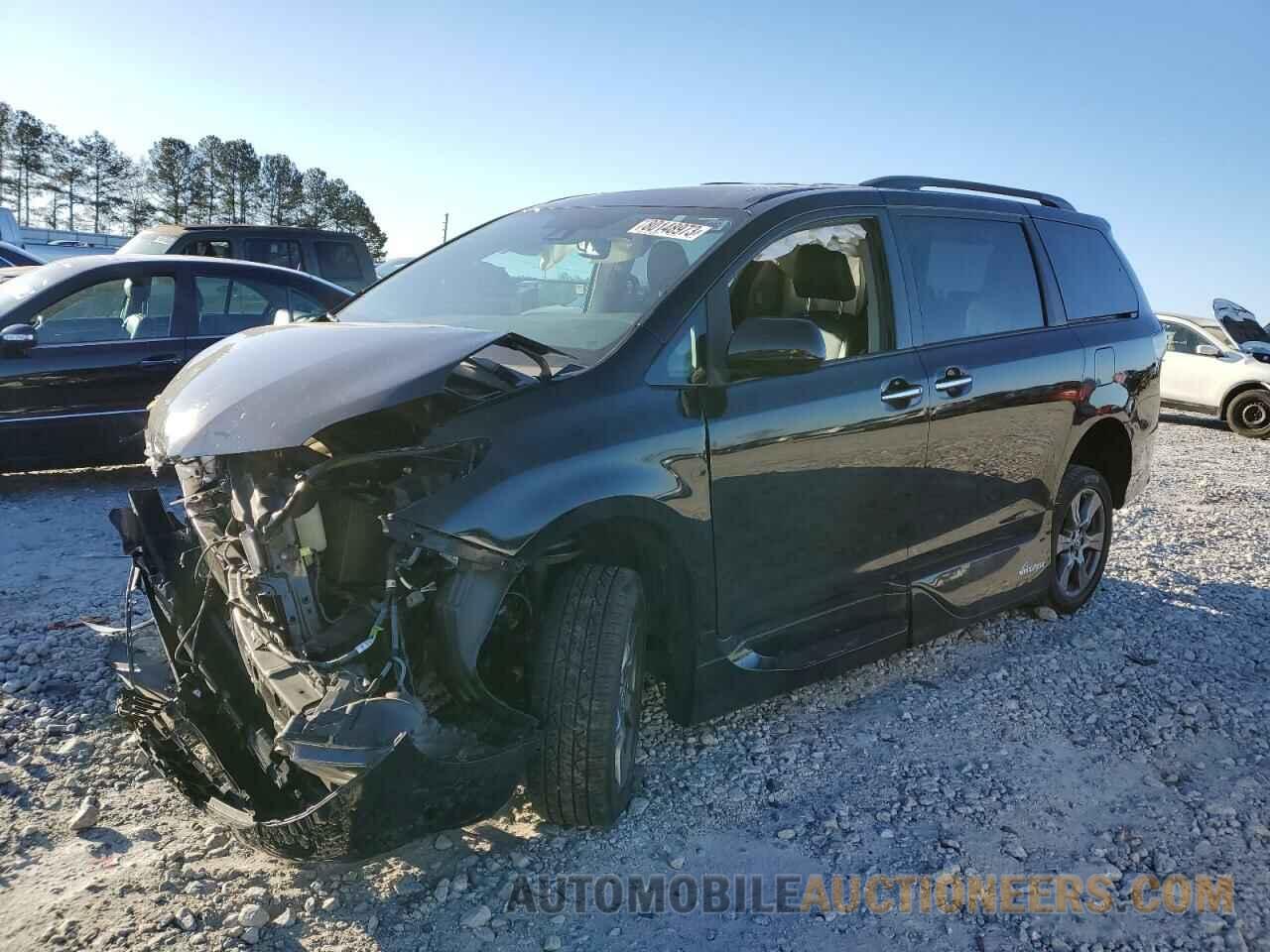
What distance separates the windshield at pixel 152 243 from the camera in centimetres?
1302

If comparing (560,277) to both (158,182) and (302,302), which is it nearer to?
(302,302)

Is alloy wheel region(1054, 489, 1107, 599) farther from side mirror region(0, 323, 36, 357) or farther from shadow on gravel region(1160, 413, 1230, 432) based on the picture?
shadow on gravel region(1160, 413, 1230, 432)

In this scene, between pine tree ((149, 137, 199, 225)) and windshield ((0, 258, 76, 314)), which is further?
pine tree ((149, 137, 199, 225))

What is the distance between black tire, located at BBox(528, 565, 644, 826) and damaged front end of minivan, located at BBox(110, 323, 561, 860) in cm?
11

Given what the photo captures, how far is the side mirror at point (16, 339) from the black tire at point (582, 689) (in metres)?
5.55

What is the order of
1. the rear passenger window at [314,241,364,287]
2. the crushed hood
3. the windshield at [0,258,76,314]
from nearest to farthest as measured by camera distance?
1. the crushed hood
2. the windshield at [0,258,76,314]
3. the rear passenger window at [314,241,364,287]

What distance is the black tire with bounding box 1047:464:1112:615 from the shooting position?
5.18 meters

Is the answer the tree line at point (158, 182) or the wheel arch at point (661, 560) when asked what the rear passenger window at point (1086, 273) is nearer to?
the wheel arch at point (661, 560)

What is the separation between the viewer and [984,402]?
4.31 metres

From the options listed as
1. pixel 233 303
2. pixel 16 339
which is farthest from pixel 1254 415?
pixel 16 339

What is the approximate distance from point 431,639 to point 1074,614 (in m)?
4.05

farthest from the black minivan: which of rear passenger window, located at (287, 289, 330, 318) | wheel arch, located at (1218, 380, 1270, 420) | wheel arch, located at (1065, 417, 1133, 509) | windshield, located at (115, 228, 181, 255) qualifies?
wheel arch, located at (1218, 380, 1270, 420)

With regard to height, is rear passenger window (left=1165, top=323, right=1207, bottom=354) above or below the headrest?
above

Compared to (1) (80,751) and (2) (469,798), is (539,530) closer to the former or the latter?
(2) (469,798)
